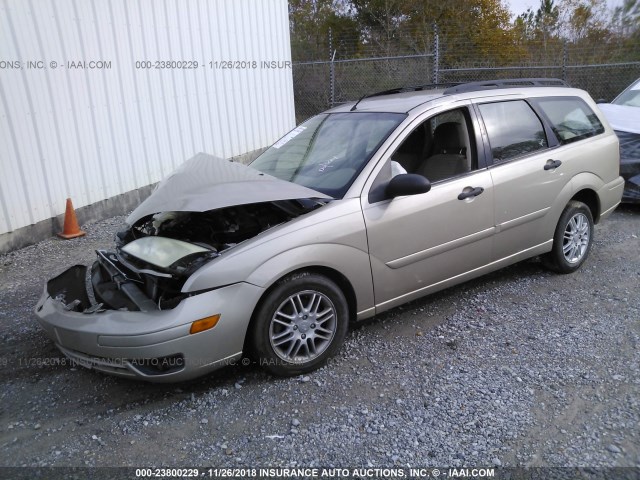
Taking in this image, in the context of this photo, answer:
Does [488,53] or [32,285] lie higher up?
[488,53]

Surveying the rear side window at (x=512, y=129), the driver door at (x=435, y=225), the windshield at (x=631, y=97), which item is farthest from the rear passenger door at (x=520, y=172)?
the windshield at (x=631, y=97)

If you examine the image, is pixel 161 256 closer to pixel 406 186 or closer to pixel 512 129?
pixel 406 186

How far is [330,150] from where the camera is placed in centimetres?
405

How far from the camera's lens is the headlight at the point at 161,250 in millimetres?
3193

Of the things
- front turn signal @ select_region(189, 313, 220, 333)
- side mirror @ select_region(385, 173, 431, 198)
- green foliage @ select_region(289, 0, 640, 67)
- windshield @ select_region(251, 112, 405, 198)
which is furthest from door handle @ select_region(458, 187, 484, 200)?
green foliage @ select_region(289, 0, 640, 67)

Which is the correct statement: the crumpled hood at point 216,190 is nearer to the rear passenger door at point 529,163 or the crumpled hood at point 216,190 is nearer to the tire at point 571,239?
the rear passenger door at point 529,163

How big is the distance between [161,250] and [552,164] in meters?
3.22

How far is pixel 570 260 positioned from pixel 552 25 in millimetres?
16412

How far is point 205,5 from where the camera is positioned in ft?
28.5

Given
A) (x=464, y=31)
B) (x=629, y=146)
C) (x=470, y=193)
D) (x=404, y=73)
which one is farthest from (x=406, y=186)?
(x=464, y=31)

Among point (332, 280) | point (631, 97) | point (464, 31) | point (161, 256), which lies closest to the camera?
point (161, 256)

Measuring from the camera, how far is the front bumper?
9.61 feet

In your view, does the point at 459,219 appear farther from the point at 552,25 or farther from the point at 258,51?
the point at 552,25

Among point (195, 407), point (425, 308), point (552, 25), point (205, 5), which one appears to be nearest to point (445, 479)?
point (195, 407)
